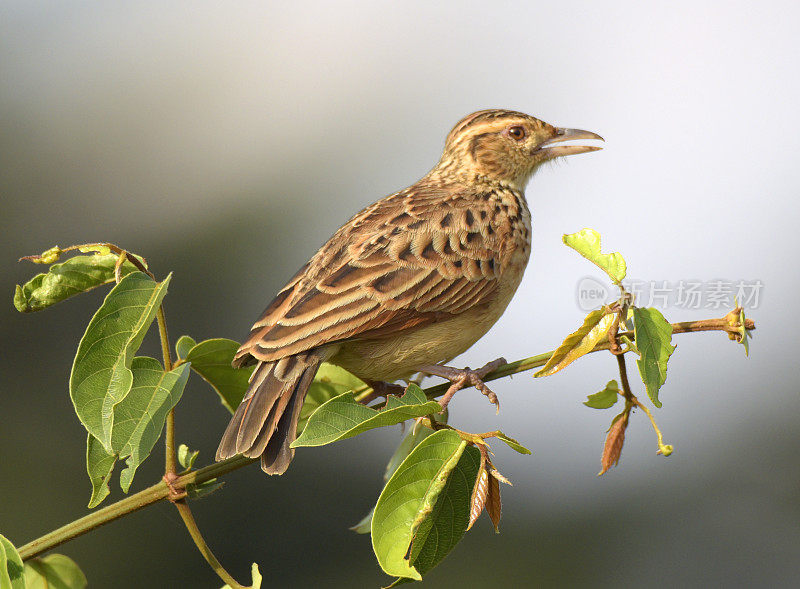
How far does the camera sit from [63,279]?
8.92 ft

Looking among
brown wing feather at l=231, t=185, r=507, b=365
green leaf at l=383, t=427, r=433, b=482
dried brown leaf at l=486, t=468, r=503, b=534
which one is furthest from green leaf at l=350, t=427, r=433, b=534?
dried brown leaf at l=486, t=468, r=503, b=534

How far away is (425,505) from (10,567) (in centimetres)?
109

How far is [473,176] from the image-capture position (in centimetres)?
503

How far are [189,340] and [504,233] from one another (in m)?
1.72

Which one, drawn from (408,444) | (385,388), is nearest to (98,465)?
(408,444)

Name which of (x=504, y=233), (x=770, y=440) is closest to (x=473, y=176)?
(x=504, y=233)

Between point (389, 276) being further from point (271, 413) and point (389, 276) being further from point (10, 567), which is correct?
point (10, 567)


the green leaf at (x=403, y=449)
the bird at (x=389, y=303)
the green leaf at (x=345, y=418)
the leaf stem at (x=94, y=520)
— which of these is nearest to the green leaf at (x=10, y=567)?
the leaf stem at (x=94, y=520)

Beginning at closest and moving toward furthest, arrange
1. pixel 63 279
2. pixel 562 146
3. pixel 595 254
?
1. pixel 595 254
2. pixel 63 279
3. pixel 562 146

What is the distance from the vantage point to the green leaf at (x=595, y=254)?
7.94ft

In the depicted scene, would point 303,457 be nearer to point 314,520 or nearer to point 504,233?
point 314,520

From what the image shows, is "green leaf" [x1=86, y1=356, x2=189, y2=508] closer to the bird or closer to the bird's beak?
the bird

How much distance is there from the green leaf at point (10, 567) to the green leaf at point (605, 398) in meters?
1.74

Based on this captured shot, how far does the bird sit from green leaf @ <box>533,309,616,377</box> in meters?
0.55
